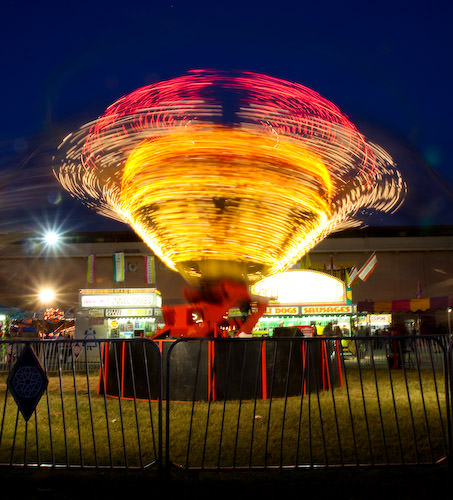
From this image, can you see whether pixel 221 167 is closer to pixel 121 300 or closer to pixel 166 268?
pixel 121 300

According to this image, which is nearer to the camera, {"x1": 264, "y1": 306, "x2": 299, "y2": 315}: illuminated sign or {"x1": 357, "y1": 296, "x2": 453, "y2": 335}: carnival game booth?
{"x1": 264, "y1": 306, "x2": 299, "y2": 315}: illuminated sign

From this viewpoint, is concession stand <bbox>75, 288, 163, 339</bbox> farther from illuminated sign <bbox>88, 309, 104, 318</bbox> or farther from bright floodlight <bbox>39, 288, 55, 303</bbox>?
bright floodlight <bbox>39, 288, 55, 303</bbox>

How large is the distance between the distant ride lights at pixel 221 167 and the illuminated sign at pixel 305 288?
12.2 m

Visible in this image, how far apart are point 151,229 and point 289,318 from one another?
14997mm

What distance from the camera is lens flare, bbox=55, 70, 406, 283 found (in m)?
8.61

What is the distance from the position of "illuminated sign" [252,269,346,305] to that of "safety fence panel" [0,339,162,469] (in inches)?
472

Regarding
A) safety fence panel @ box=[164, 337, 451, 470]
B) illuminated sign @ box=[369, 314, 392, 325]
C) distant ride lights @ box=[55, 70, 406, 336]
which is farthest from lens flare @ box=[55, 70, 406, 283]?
illuminated sign @ box=[369, 314, 392, 325]

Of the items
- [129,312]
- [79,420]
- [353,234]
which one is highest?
[353,234]

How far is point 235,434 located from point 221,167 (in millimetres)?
4546

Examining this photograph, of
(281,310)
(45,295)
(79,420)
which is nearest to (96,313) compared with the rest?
(45,295)

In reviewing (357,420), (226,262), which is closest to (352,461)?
(357,420)

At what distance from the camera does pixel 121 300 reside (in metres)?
26.2

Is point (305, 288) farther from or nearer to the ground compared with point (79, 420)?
farther from the ground

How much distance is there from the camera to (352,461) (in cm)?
588
